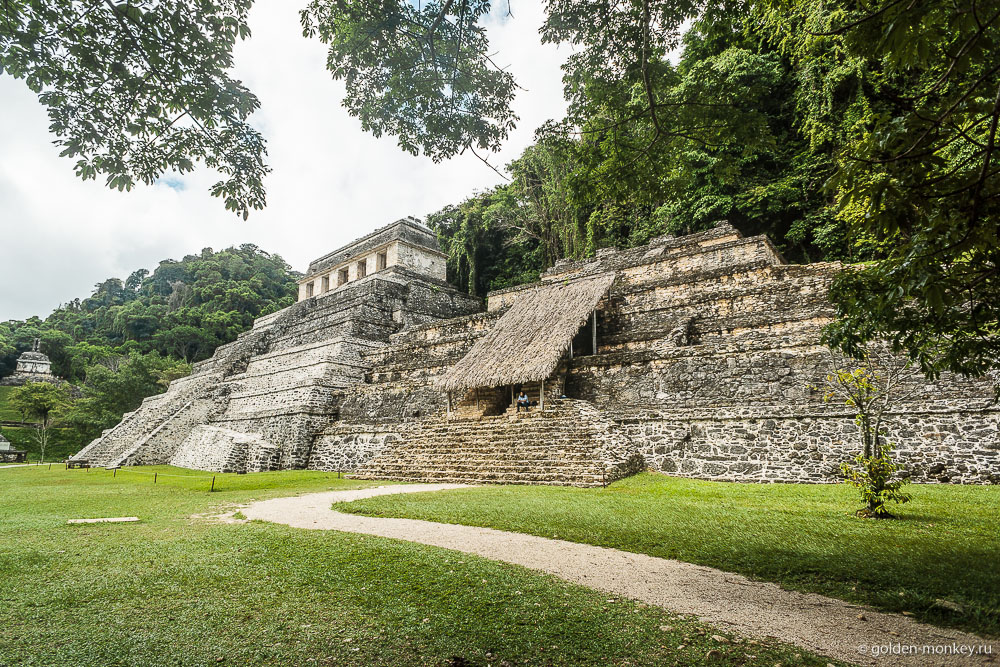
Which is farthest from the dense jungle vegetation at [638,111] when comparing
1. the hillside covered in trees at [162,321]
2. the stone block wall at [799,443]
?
the hillside covered in trees at [162,321]

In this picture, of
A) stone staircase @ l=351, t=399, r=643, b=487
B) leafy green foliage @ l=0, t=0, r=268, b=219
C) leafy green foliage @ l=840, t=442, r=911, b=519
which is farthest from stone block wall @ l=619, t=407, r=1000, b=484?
leafy green foliage @ l=0, t=0, r=268, b=219

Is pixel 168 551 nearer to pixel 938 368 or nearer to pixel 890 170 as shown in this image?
pixel 890 170

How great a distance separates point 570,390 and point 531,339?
150 cm

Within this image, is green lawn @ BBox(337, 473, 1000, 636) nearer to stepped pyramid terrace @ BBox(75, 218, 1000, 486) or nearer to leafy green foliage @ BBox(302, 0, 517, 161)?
stepped pyramid terrace @ BBox(75, 218, 1000, 486)

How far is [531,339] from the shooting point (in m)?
11.5

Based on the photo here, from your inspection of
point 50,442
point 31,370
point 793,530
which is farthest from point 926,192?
→ point 31,370

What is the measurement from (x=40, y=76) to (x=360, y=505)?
16.0 ft

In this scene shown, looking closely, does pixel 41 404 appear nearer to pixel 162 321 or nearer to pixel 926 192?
pixel 162 321

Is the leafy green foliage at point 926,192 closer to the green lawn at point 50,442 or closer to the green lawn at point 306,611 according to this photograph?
the green lawn at point 306,611

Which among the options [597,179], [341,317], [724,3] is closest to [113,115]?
[597,179]

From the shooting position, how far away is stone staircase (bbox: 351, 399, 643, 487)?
807 cm

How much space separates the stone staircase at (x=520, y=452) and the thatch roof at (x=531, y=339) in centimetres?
81

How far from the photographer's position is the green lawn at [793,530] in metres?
2.80

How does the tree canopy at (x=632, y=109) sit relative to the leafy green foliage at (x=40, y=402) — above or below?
above
